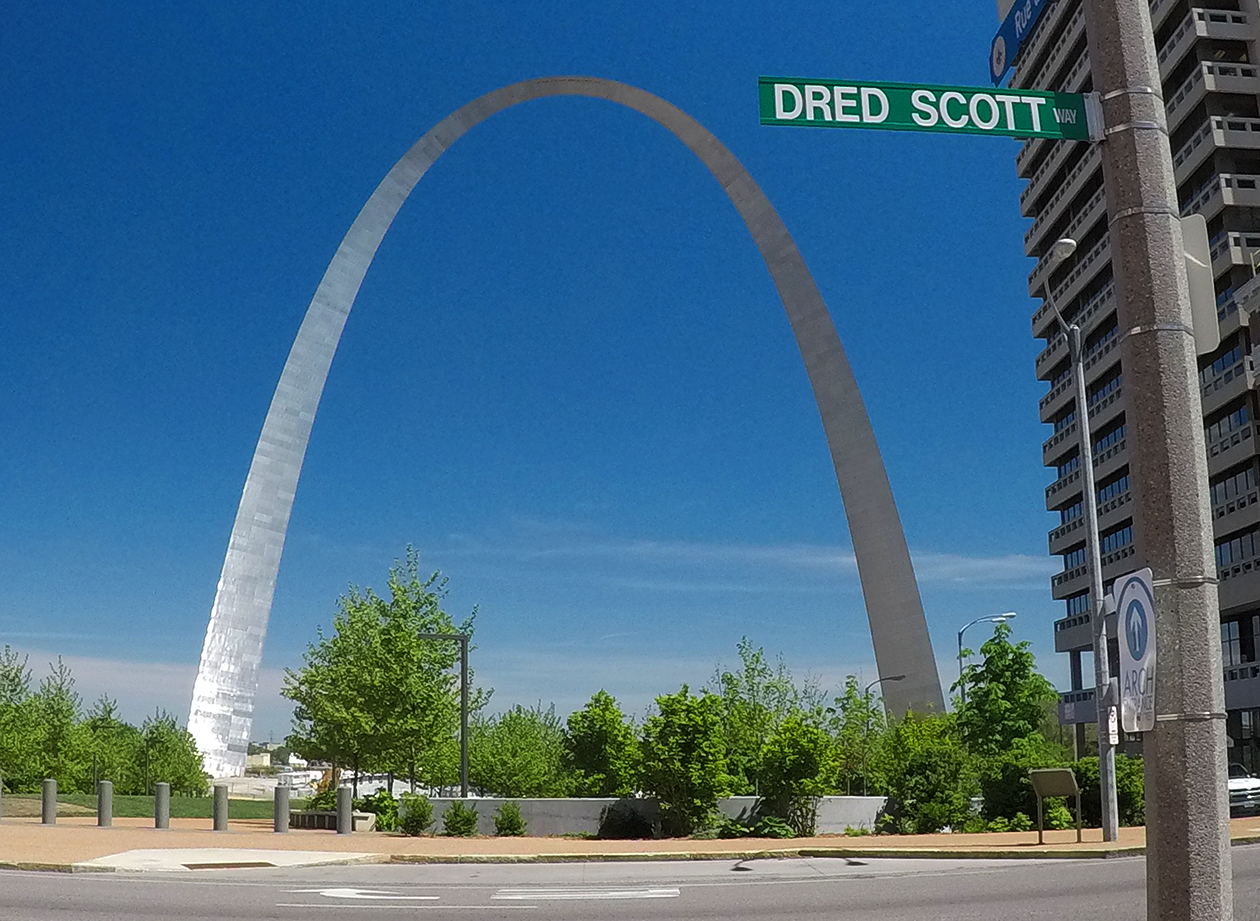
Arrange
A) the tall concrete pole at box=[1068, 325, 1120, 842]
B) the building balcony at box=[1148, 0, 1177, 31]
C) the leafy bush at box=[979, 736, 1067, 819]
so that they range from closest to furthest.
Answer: the tall concrete pole at box=[1068, 325, 1120, 842] → the leafy bush at box=[979, 736, 1067, 819] → the building balcony at box=[1148, 0, 1177, 31]

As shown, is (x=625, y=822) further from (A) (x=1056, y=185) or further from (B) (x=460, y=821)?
(A) (x=1056, y=185)

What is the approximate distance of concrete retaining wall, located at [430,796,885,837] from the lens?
28062 mm

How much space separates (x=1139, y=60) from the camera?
567cm

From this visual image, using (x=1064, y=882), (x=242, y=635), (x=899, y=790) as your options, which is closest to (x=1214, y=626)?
(x=1064, y=882)

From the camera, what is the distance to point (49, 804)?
105 feet

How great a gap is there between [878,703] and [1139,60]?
2251 inches

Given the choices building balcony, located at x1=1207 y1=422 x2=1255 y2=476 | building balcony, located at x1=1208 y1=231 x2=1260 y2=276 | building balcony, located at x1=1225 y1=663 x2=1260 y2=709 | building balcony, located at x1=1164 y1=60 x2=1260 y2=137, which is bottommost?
building balcony, located at x1=1225 y1=663 x2=1260 y2=709

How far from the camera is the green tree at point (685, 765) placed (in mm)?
27094

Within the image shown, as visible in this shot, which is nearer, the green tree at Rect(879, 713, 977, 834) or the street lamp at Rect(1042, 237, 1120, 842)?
the street lamp at Rect(1042, 237, 1120, 842)

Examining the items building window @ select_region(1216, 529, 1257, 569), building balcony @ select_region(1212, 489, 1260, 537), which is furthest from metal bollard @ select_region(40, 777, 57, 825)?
building window @ select_region(1216, 529, 1257, 569)

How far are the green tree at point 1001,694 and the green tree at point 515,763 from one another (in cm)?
2025

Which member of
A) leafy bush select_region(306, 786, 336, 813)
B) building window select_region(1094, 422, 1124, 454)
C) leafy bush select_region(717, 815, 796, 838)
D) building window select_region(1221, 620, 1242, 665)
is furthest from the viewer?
building window select_region(1094, 422, 1124, 454)

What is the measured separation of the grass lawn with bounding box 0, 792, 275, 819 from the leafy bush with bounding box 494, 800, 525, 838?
13607 millimetres

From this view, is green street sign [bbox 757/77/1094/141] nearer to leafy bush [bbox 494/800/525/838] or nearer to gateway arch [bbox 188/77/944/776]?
leafy bush [bbox 494/800/525/838]
